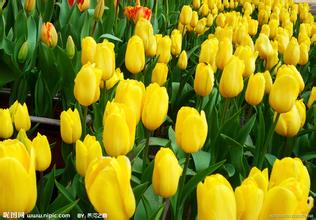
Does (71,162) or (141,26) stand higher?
(141,26)

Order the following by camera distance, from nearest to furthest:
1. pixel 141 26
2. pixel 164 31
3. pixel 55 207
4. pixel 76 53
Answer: pixel 55 207 < pixel 141 26 < pixel 76 53 < pixel 164 31

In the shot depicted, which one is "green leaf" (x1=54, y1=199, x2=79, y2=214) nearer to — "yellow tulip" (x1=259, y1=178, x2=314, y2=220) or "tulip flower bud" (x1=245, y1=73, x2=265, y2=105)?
"yellow tulip" (x1=259, y1=178, x2=314, y2=220)

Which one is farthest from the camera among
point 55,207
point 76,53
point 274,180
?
point 76,53

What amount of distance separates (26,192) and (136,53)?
718 mm

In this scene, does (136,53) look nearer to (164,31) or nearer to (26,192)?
(26,192)

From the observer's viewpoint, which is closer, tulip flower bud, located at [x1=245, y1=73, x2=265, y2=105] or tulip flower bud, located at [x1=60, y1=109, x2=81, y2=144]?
tulip flower bud, located at [x1=60, y1=109, x2=81, y2=144]

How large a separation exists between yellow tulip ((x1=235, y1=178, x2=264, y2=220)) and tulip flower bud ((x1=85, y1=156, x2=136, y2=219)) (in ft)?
0.47

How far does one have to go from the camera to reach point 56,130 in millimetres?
1614

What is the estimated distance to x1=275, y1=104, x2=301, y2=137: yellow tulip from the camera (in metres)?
1.21

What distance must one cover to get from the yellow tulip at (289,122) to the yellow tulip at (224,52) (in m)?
0.31

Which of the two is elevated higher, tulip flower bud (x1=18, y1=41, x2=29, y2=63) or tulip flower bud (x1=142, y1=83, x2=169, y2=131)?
tulip flower bud (x1=142, y1=83, x2=169, y2=131)

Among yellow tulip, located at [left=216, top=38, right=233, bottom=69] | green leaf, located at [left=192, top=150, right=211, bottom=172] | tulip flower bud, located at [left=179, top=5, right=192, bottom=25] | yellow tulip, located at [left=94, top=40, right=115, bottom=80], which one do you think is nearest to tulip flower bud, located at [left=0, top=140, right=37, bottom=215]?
yellow tulip, located at [left=94, top=40, right=115, bottom=80]

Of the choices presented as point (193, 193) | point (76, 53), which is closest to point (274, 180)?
point (193, 193)

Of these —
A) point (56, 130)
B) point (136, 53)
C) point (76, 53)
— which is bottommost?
point (56, 130)
